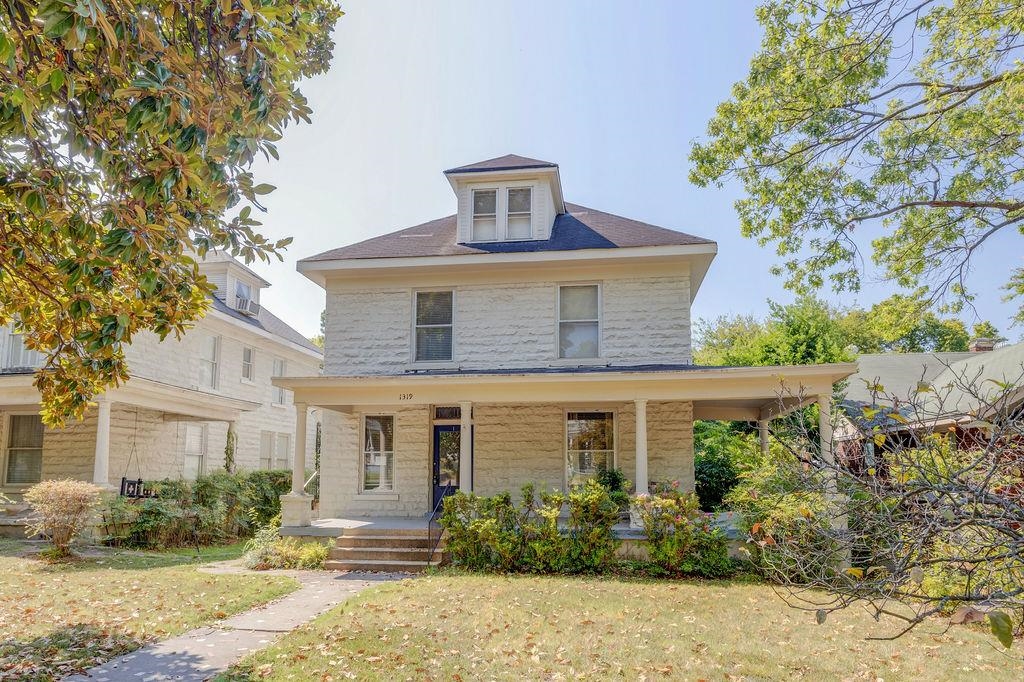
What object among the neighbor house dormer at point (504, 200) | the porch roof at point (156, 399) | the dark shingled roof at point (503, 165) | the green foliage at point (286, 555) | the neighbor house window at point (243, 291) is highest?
the dark shingled roof at point (503, 165)

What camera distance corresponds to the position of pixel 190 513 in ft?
48.1

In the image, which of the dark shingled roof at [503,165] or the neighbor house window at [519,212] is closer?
the dark shingled roof at [503,165]

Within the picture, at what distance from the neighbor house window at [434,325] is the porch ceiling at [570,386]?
1.98m

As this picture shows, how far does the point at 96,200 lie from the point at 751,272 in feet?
87.6

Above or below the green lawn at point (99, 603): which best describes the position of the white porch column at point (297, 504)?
above

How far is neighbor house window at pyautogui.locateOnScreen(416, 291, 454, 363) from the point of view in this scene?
47.8ft

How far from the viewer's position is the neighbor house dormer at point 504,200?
1485 cm

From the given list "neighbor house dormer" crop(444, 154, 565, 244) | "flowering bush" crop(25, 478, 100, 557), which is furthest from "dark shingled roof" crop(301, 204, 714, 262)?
"flowering bush" crop(25, 478, 100, 557)

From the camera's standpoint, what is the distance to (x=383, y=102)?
9.84 metres

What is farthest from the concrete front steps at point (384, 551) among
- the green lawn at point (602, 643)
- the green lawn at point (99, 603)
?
the green lawn at point (602, 643)

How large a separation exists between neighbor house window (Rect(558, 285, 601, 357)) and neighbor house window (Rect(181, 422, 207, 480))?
38.8ft

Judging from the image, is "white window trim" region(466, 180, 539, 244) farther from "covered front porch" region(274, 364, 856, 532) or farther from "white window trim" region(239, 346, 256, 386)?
"white window trim" region(239, 346, 256, 386)

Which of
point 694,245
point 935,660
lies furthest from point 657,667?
point 694,245

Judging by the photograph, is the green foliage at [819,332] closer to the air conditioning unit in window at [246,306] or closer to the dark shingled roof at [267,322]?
the dark shingled roof at [267,322]
